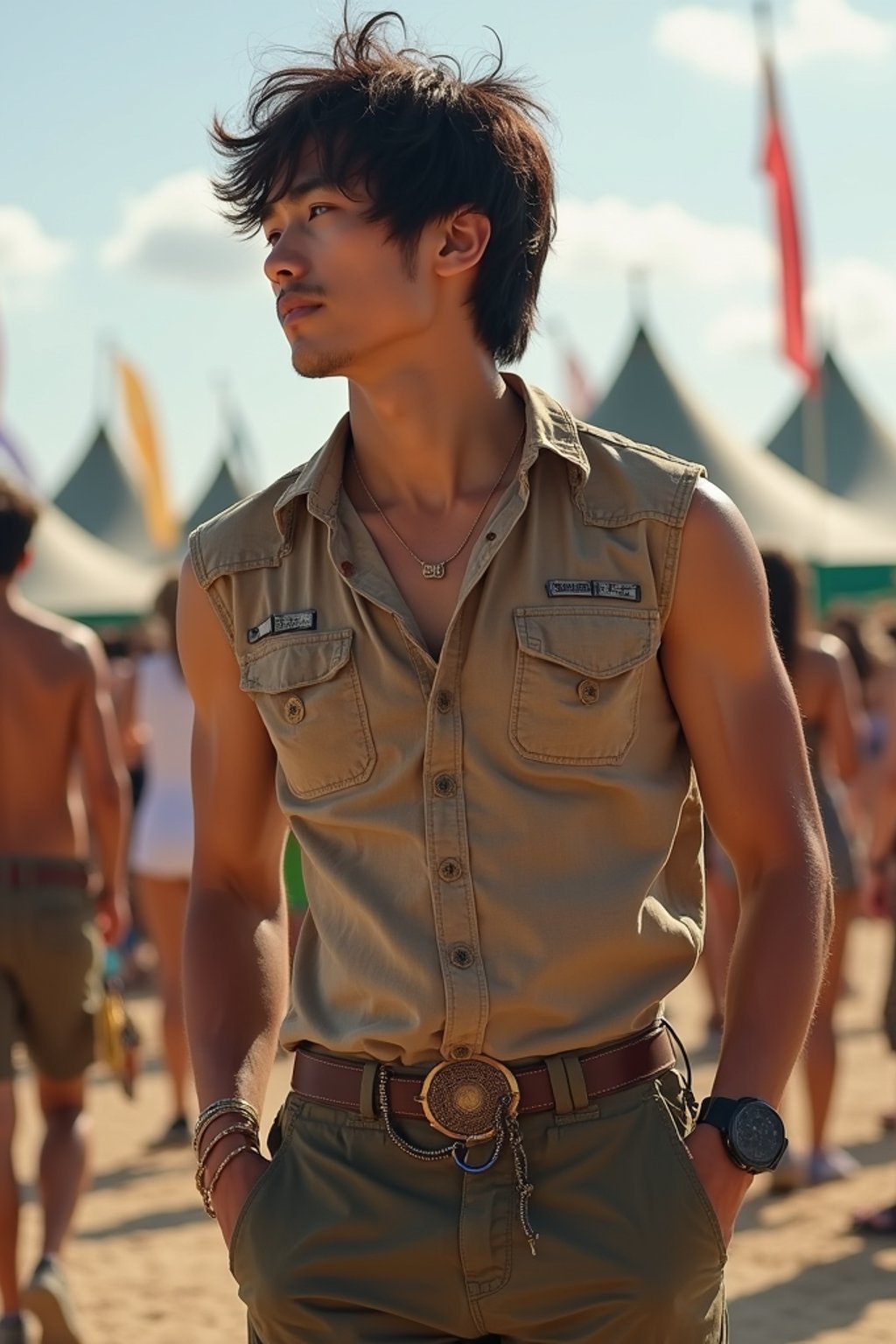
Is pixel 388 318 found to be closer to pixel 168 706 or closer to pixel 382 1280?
pixel 382 1280

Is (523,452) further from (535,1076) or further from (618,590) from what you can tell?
(535,1076)

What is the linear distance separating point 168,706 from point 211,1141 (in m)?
5.96

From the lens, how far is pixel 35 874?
5664 millimetres

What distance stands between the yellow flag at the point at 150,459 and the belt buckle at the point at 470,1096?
24.3 meters

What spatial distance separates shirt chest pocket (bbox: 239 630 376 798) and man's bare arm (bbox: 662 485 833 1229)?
0.39 metres

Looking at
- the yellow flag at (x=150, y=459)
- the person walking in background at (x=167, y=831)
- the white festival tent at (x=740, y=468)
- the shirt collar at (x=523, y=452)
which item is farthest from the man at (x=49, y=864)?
the yellow flag at (x=150, y=459)

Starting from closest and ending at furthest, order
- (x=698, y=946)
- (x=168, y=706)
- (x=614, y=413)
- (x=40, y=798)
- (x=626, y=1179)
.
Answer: (x=626, y=1179)
(x=698, y=946)
(x=40, y=798)
(x=168, y=706)
(x=614, y=413)

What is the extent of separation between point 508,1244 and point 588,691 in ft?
2.11

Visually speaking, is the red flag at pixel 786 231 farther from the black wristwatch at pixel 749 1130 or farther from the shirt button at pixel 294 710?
the black wristwatch at pixel 749 1130

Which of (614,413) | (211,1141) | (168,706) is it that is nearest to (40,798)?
(168,706)

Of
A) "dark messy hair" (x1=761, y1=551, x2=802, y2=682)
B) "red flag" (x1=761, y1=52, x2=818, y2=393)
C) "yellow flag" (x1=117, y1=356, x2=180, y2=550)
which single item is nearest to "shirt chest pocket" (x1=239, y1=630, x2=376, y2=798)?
"dark messy hair" (x1=761, y1=551, x2=802, y2=682)

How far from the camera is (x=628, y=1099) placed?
2.30 meters

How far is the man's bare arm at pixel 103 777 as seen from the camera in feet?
19.0

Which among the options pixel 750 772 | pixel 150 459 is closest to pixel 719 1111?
pixel 750 772
